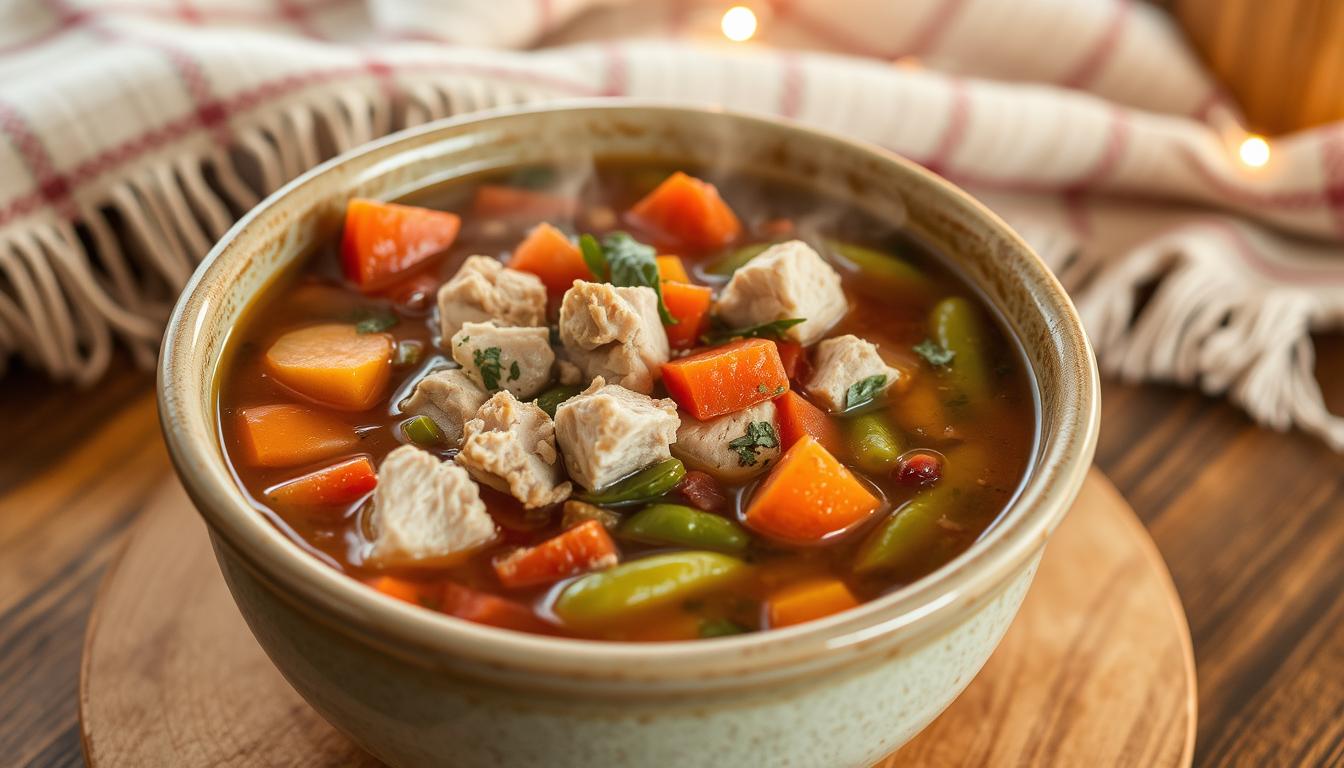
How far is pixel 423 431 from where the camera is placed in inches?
74.1

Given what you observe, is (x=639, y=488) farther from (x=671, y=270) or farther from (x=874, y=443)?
(x=671, y=270)

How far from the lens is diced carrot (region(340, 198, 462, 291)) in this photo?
7.28ft

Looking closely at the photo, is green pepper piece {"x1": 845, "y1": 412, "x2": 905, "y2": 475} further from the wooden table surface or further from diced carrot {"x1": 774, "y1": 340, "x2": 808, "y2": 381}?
the wooden table surface

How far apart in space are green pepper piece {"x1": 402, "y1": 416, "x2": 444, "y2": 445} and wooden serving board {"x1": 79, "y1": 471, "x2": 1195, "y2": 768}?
1.49 ft

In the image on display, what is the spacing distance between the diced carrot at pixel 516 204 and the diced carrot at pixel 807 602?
1.05 meters

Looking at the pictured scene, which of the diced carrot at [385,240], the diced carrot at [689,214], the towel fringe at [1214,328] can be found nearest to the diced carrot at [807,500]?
the diced carrot at [689,214]

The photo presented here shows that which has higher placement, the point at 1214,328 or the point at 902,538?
the point at 902,538

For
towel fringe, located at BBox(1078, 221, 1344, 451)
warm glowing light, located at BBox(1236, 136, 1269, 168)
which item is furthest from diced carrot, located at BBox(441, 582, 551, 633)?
warm glowing light, located at BBox(1236, 136, 1269, 168)

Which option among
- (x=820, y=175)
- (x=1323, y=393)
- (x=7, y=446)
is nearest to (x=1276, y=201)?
(x=1323, y=393)

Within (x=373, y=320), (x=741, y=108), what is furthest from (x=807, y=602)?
(x=741, y=108)

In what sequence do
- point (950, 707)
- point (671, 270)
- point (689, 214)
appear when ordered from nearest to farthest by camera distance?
point (950, 707), point (671, 270), point (689, 214)

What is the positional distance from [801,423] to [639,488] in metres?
0.29

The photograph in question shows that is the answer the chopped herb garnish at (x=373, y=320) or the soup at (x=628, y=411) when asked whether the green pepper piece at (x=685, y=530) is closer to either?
the soup at (x=628, y=411)

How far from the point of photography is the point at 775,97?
10.8 feet
